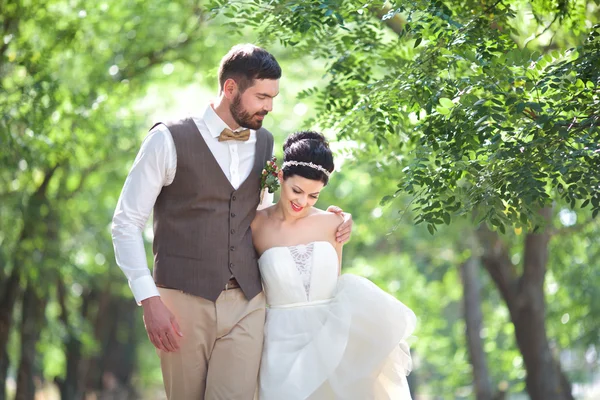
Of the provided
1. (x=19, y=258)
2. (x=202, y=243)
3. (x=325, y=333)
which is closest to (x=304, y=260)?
(x=325, y=333)

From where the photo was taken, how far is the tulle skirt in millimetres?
4754

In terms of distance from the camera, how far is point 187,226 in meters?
4.61

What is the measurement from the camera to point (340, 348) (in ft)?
15.7

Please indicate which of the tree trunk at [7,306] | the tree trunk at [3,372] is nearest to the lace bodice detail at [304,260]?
the tree trunk at [7,306]

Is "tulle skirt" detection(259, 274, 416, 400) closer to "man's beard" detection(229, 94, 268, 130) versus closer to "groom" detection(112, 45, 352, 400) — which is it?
"groom" detection(112, 45, 352, 400)

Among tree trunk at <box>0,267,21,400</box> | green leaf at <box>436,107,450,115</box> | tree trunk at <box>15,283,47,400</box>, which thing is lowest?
tree trunk at <box>15,283,47,400</box>

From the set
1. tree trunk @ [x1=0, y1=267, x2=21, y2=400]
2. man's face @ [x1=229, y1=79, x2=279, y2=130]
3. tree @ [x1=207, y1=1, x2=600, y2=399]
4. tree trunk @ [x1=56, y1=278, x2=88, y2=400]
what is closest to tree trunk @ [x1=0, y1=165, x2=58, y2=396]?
tree trunk @ [x1=0, y1=267, x2=21, y2=400]

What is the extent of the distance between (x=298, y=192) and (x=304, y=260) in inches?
13.9

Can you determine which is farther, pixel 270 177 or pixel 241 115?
pixel 270 177

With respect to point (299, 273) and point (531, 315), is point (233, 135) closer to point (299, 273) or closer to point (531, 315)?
point (299, 273)

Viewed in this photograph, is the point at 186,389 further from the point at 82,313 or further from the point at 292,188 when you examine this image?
the point at 82,313

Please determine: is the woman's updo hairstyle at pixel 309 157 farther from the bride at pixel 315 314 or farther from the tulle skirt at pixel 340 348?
the tulle skirt at pixel 340 348

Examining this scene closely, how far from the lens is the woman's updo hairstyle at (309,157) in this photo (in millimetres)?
4953

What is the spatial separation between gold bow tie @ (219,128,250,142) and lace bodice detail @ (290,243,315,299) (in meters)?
0.63
